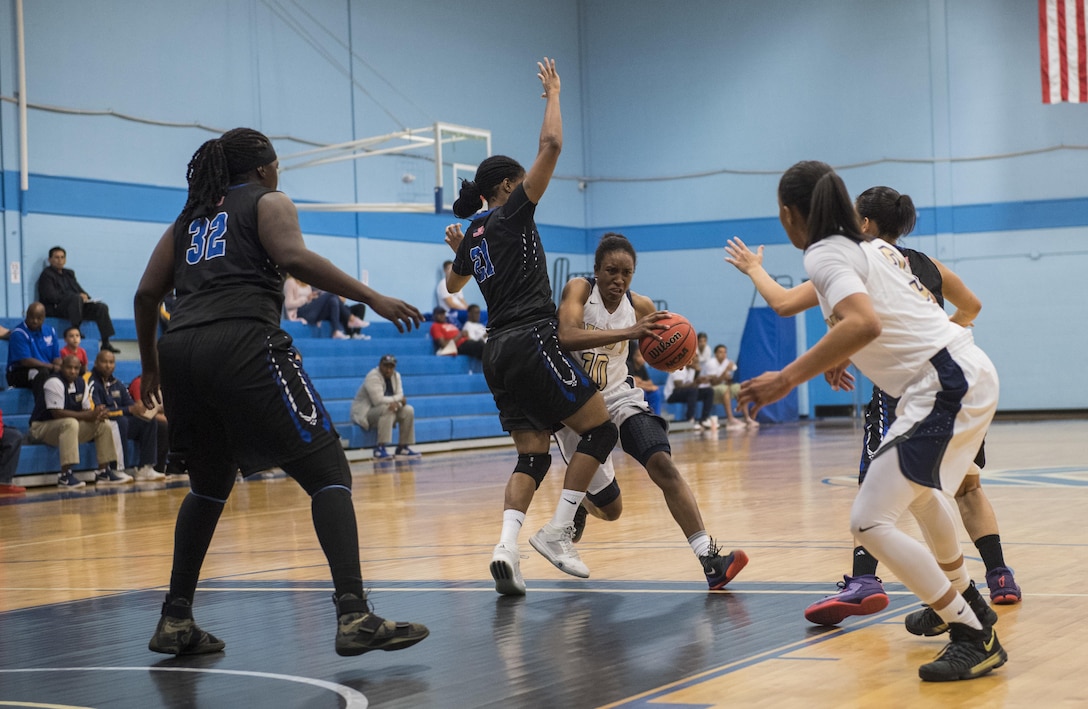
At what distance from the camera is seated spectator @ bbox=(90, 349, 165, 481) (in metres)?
13.0

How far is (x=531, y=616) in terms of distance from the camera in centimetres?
460

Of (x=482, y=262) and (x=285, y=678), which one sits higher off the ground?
(x=482, y=262)

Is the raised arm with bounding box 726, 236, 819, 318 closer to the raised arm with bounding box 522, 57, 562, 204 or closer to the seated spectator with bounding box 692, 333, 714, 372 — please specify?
the raised arm with bounding box 522, 57, 562, 204

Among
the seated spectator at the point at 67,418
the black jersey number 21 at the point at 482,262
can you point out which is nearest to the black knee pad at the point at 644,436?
the black jersey number 21 at the point at 482,262

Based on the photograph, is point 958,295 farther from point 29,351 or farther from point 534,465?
point 29,351

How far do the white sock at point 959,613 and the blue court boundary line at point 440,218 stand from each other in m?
14.4

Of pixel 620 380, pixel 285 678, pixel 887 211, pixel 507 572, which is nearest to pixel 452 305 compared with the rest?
pixel 620 380

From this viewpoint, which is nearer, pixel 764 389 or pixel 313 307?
pixel 764 389

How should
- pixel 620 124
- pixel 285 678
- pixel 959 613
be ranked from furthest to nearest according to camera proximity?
1. pixel 620 124
2. pixel 285 678
3. pixel 959 613

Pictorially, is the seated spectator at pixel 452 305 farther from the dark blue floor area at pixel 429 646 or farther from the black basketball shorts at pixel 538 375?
the dark blue floor area at pixel 429 646

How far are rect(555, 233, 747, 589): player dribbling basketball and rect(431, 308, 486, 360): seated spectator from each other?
13.1 meters

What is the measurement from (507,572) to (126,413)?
9.38 m

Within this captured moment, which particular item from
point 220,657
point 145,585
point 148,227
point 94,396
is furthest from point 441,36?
point 220,657

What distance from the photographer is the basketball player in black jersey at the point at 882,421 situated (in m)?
4.18
